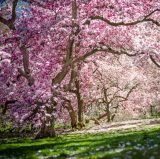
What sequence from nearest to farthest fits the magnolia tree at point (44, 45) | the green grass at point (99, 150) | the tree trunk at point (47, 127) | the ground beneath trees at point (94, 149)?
the green grass at point (99, 150), the ground beneath trees at point (94, 149), the magnolia tree at point (44, 45), the tree trunk at point (47, 127)

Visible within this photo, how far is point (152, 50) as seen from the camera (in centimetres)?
2666

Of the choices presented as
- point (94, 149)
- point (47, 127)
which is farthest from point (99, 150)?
point (47, 127)

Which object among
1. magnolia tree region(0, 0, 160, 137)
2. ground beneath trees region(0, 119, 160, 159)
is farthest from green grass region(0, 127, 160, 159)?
magnolia tree region(0, 0, 160, 137)

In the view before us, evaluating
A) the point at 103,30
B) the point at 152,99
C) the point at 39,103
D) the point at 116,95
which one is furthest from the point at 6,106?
the point at 152,99

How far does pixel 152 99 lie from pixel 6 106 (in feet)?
153

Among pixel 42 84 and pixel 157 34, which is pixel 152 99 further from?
pixel 42 84

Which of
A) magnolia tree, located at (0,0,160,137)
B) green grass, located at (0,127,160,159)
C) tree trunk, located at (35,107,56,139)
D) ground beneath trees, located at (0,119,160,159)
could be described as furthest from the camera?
tree trunk, located at (35,107,56,139)

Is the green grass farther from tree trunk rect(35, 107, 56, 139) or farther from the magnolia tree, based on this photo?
tree trunk rect(35, 107, 56, 139)

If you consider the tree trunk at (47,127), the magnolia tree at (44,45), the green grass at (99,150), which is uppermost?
the magnolia tree at (44,45)

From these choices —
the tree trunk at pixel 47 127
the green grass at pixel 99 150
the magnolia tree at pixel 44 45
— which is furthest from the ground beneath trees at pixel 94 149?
the tree trunk at pixel 47 127

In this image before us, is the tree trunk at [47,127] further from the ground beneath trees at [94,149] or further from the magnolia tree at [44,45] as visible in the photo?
the ground beneath trees at [94,149]

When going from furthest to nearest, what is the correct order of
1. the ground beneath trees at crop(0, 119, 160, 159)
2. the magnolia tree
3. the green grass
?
the magnolia tree
the ground beneath trees at crop(0, 119, 160, 159)
the green grass

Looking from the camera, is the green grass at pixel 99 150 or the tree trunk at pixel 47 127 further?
the tree trunk at pixel 47 127

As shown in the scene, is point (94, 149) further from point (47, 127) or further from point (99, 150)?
point (47, 127)
